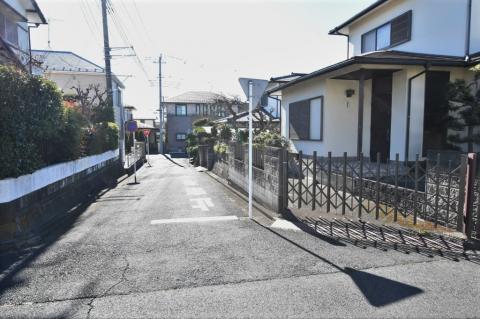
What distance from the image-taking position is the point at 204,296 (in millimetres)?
3381

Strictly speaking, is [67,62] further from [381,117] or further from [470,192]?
[470,192]

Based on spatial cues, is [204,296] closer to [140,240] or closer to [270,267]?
[270,267]

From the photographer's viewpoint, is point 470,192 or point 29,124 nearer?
point 470,192

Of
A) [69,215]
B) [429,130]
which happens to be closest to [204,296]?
[69,215]

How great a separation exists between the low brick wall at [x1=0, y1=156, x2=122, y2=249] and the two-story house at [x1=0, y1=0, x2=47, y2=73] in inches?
202

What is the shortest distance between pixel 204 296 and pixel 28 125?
4.66 m

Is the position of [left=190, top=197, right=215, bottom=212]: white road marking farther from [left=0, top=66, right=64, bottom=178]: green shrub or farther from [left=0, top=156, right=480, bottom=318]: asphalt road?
[left=0, top=66, right=64, bottom=178]: green shrub

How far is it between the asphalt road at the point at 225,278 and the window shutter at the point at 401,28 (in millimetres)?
9898

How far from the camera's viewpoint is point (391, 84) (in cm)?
1021

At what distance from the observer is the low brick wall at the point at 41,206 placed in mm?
5211

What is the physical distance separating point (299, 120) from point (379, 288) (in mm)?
10375

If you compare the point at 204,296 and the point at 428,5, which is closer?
the point at 204,296

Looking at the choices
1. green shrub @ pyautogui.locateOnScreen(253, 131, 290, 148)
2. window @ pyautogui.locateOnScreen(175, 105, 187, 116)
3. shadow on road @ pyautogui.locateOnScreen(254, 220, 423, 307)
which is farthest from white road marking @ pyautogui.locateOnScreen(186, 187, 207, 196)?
window @ pyautogui.locateOnScreen(175, 105, 187, 116)

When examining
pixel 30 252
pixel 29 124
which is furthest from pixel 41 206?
pixel 30 252
